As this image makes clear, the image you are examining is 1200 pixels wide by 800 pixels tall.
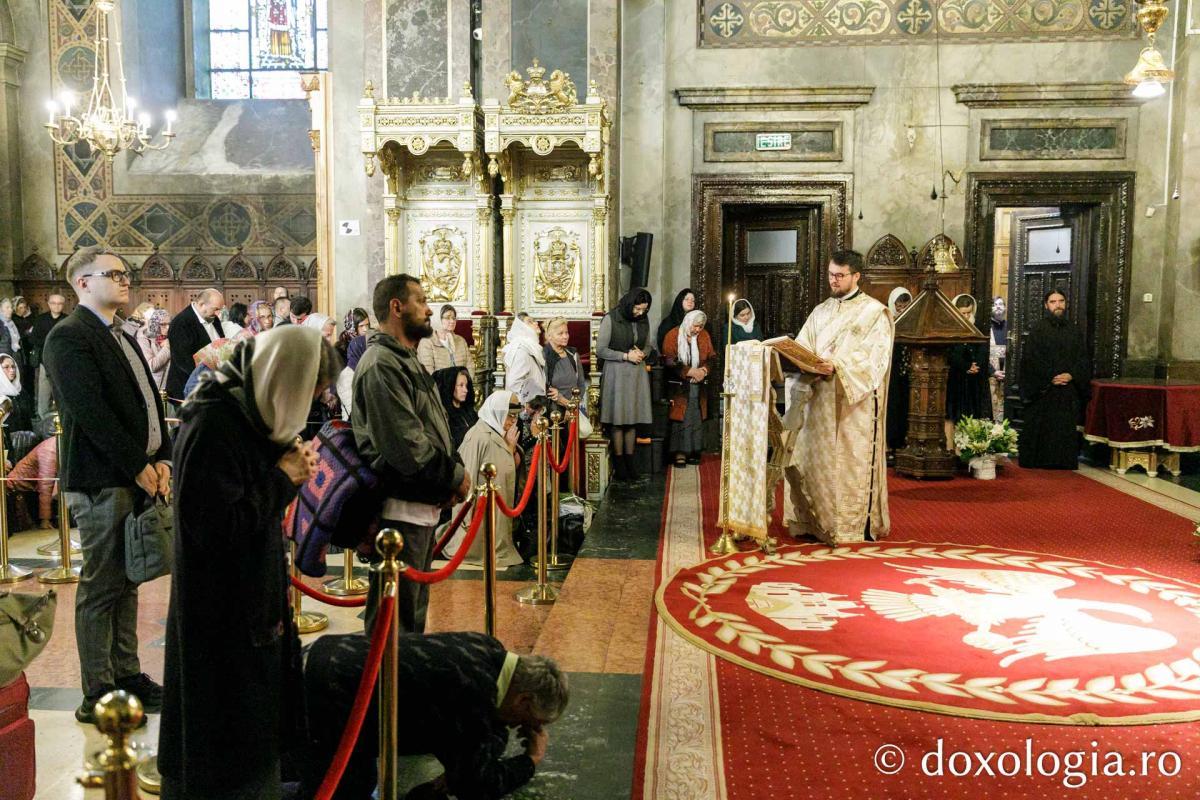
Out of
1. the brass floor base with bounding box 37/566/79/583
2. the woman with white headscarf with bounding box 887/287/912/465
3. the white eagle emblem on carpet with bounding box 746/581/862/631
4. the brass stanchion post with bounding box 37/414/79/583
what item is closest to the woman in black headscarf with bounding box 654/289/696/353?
the woman with white headscarf with bounding box 887/287/912/465

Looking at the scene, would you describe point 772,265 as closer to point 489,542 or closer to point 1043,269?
point 1043,269

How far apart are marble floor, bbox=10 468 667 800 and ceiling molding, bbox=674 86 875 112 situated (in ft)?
19.2

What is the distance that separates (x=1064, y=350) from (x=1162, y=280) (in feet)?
7.93

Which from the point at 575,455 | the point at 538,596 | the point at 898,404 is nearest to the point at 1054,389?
the point at 898,404

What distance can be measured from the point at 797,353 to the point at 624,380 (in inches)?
122

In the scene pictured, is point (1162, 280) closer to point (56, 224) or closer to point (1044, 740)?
point (1044, 740)

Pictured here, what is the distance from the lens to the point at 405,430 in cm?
331

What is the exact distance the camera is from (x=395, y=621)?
94.9 inches

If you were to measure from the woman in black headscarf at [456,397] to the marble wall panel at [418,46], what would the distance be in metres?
4.75

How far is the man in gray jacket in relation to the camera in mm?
3303

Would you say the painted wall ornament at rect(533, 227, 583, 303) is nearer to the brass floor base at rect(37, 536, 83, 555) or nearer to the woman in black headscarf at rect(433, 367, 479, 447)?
the woman in black headscarf at rect(433, 367, 479, 447)

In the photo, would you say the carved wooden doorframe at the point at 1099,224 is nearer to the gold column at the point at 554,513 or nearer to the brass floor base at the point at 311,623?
the gold column at the point at 554,513

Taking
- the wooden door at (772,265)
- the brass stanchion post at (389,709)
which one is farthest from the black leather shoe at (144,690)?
the wooden door at (772,265)

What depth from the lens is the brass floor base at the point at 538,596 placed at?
17.8ft
